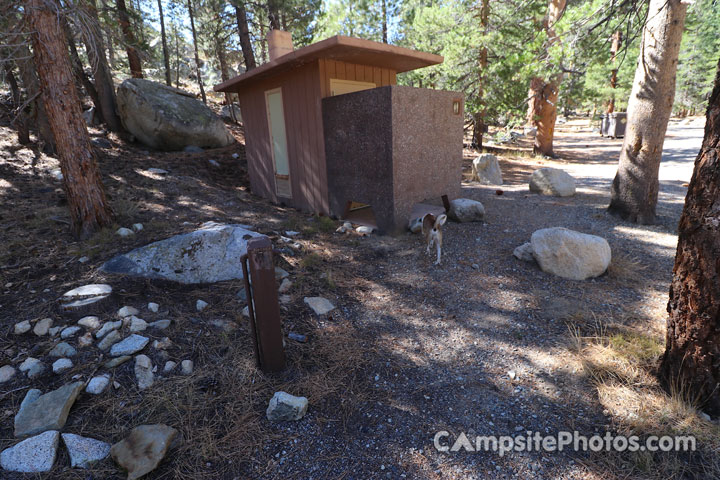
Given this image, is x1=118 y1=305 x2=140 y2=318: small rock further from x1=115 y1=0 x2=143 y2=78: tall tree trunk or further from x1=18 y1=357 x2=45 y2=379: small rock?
x1=115 y1=0 x2=143 y2=78: tall tree trunk

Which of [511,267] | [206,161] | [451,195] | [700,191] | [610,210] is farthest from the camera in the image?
[206,161]

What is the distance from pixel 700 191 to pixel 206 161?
31.9ft

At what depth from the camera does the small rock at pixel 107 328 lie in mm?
2676

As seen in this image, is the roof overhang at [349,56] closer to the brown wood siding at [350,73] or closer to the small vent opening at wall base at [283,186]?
the brown wood siding at [350,73]

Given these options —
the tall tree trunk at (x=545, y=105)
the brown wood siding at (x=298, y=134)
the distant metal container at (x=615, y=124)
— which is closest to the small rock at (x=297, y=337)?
the brown wood siding at (x=298, y=134)

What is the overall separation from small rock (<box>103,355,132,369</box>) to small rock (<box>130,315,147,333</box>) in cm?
30

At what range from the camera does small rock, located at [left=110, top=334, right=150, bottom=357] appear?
2516 millimetres

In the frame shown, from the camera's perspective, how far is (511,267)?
4098 millimetres

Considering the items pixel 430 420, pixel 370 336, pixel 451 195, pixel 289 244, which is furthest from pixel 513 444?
pixel 451 195

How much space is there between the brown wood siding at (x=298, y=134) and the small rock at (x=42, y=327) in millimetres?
4206

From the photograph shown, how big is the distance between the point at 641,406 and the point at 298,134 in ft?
19.8

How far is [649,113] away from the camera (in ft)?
16.4

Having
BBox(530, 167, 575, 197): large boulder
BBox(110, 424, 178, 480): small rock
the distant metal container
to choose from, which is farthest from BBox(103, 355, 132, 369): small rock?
the distant metal container

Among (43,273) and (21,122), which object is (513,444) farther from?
(21,122)
